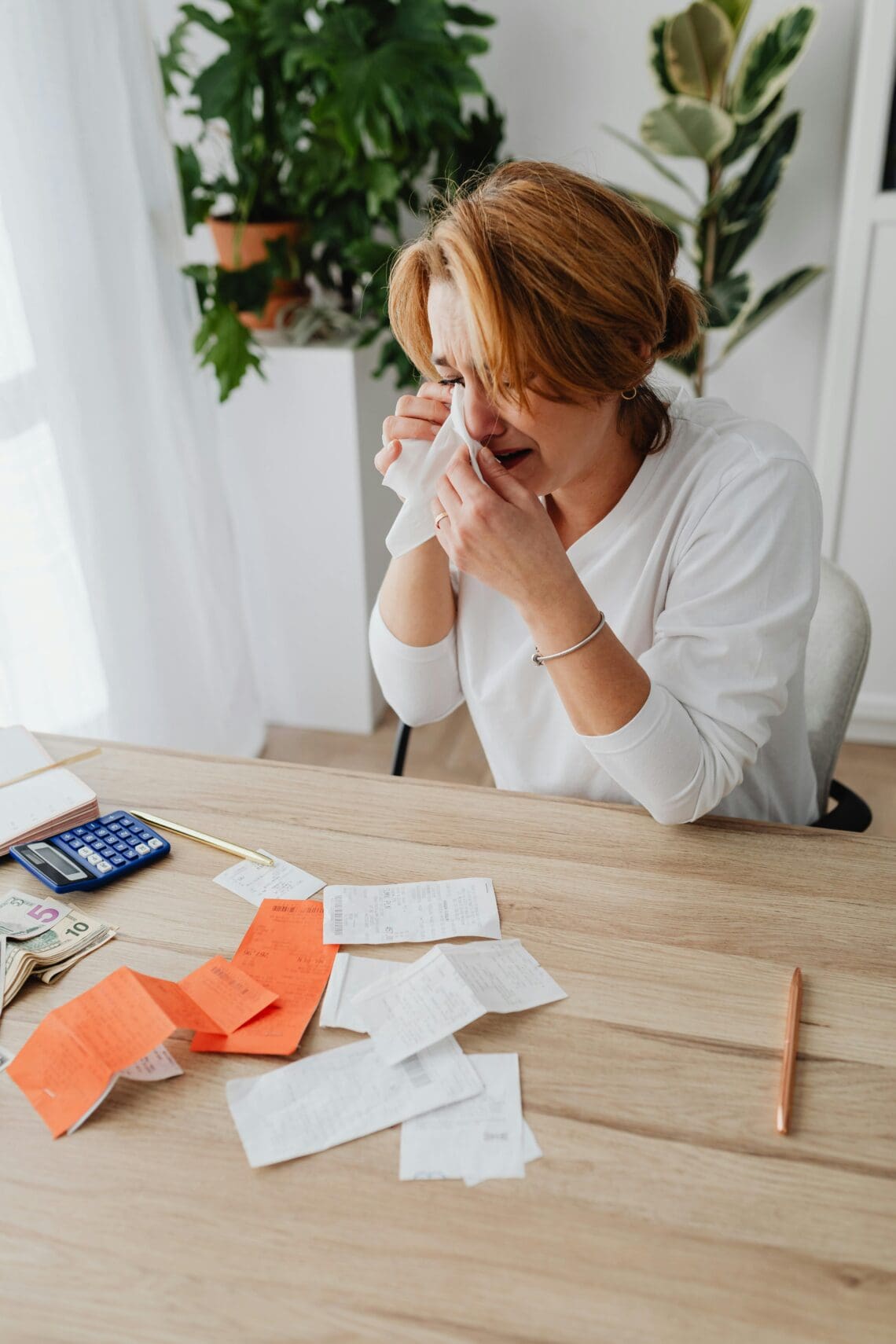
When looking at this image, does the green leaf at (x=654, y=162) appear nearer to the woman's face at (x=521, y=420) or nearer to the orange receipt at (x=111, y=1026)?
the woman's face at (x=521, y=420)

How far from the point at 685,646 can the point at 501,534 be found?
0.71ft

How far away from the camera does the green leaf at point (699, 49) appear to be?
85.5 inches

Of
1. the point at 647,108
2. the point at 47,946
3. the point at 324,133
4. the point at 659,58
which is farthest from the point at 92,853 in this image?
the point at 647,108

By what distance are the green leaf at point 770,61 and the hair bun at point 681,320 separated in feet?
4.40

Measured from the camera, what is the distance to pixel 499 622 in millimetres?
1306

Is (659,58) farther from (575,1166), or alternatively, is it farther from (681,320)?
(575,1166)

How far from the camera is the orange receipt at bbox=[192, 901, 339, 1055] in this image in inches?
32.9

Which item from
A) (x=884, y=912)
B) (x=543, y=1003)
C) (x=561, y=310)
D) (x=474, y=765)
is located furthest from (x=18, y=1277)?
(x=474, y=765)

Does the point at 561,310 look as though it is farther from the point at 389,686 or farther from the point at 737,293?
the point at 737,293

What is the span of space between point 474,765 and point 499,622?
53.5 inches

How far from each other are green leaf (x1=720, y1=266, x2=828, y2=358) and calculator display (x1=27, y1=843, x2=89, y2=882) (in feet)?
6.39

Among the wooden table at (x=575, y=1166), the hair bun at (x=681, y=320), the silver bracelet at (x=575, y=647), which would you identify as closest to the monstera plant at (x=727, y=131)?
the hair bun at (x=681, y=320)

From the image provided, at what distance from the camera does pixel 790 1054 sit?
80 centimetres

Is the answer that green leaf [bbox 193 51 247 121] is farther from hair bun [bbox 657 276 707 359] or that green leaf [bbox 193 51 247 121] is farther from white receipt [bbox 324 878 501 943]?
white receipt [bbox 324 878 501 943]
